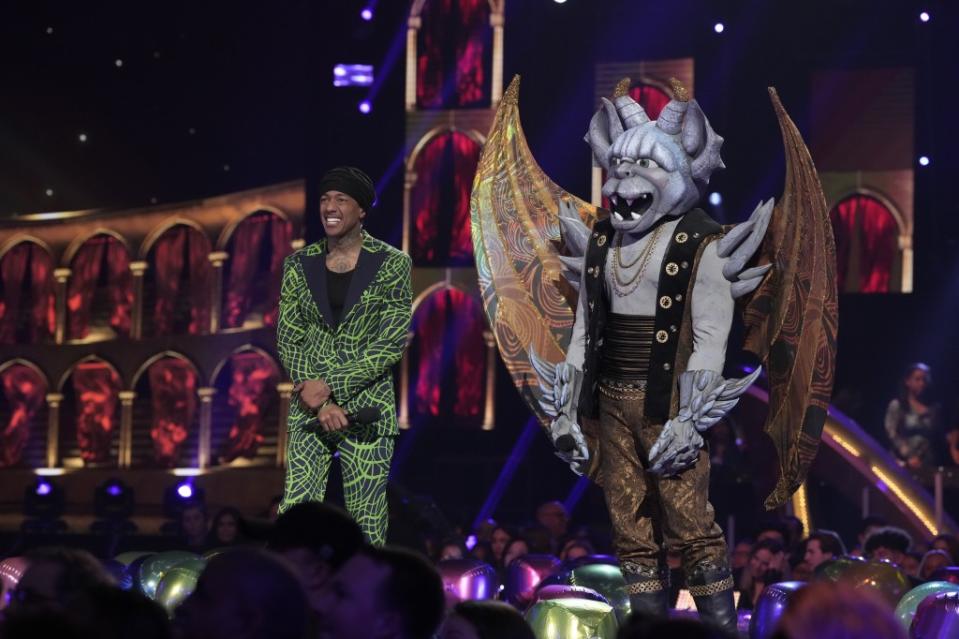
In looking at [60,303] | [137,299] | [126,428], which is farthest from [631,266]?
[60,303]

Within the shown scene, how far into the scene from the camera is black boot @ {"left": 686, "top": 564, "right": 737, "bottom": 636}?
17.1 feet

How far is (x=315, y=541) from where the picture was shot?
13.3 feet

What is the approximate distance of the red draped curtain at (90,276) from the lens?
824 inches

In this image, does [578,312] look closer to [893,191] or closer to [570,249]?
[570,249]

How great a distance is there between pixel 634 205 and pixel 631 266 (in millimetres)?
223

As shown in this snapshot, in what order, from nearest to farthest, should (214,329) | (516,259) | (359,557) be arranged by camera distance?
(359,557), (516,259), (214,329)

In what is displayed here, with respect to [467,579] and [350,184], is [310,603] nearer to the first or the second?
[350,184]

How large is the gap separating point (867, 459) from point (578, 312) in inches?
302

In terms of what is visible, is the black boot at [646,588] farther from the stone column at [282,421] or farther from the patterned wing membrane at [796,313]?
the stone column at [282,421]

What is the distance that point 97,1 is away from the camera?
18047 mm

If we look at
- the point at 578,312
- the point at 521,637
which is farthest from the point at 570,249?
the point at 521,637

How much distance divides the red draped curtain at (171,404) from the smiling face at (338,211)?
14188 mm

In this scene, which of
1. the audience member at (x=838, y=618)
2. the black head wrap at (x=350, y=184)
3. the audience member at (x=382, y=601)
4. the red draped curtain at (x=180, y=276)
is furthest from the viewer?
the red draped curtain at (x=180, y=276)

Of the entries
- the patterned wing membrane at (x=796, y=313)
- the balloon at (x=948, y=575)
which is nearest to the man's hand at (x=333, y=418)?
the patterned wing membrane at (x=796, y=313)
